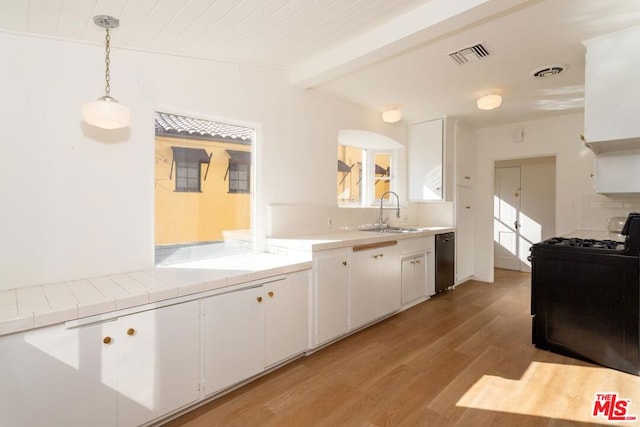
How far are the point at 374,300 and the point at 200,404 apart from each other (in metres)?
1.78

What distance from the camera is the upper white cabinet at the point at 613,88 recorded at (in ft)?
7.37

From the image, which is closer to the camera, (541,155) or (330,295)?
(330,295)

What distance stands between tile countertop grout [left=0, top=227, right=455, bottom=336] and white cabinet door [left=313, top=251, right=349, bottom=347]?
4.5 inches

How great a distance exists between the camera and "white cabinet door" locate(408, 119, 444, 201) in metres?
4.37

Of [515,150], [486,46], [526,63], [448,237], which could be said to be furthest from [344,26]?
[515,150]

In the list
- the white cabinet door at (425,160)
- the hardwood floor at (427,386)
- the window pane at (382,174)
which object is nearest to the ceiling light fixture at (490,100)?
the white cabinet door at (425,160)

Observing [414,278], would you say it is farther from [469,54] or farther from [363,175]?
[469,54]

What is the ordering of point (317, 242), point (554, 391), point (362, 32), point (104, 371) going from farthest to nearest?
point (317, 242) < point (362, 32) < point (554, 391) < point (104, 371)

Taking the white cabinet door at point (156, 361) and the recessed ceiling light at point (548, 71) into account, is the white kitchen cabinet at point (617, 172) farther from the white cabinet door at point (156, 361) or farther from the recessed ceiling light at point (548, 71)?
the white cabinet door at point (156, 361)

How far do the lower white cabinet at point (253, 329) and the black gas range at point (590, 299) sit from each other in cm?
205

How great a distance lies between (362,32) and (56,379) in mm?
2650

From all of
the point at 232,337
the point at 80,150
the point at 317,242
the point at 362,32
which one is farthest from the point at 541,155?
the point at 80,150

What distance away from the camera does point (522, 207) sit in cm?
578

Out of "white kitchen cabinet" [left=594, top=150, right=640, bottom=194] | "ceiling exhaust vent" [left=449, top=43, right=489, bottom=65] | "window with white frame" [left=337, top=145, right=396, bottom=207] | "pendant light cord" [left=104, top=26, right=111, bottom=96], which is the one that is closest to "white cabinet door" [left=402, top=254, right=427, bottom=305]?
"window with white frame" [left=337, top=145, right=396, bottom=207]
